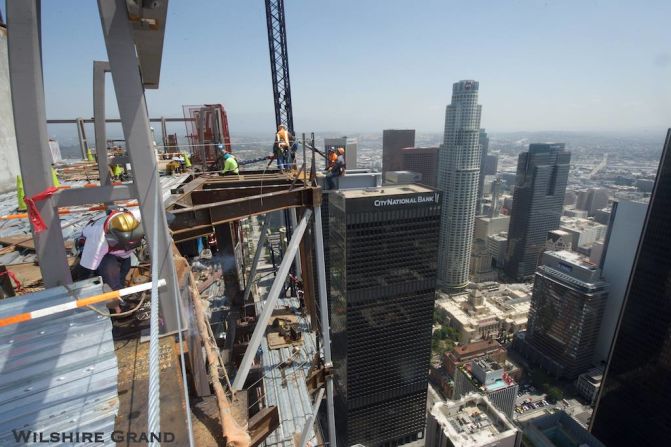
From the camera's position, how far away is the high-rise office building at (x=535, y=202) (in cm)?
9544

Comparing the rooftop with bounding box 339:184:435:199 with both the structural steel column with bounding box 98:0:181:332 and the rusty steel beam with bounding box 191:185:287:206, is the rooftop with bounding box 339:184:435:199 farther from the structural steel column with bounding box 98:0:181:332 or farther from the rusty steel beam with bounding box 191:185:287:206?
the structural steel column with bounding box 98:0:181:332

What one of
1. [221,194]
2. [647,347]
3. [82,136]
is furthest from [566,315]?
[82,136]

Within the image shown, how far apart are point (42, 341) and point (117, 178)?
14.1 metres

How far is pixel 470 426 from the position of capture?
38906mm

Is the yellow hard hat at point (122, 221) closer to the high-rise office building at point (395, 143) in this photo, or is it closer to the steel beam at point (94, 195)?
the steel beam at point (94, 195)

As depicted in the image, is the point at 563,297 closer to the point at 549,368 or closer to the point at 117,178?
the point at 549,368

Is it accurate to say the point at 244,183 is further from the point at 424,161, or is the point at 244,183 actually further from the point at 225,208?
the point at 424,161

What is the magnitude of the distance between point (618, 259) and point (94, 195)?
257ft

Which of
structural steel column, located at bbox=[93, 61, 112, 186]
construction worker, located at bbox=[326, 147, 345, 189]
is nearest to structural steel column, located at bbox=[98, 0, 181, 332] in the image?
structural steel column, located at bbox=[93, 61, 112, 186]

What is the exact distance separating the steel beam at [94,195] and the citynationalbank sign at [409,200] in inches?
1500

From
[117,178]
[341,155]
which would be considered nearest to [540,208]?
[341,155]

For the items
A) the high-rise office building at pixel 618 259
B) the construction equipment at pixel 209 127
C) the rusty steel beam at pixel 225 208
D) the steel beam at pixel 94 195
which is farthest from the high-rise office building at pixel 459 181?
the steel beam at pixel 94 195

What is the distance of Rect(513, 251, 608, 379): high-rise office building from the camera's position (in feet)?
194

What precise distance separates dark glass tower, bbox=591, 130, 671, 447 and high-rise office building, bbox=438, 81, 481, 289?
45.9 metres
